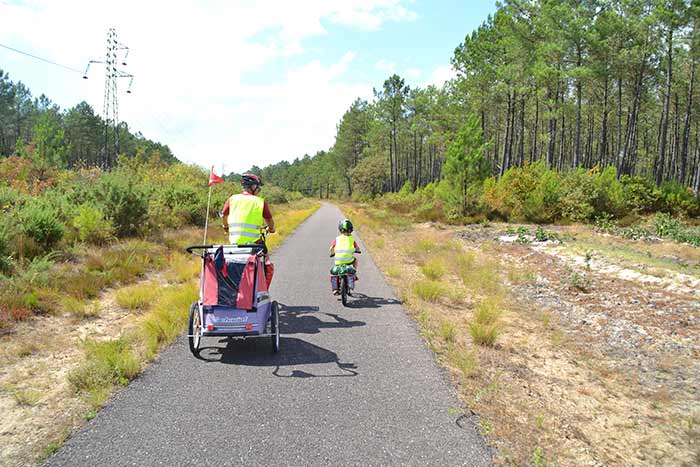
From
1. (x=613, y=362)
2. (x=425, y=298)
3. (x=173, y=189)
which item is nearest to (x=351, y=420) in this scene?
(x=613, y=362)

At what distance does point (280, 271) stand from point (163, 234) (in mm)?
6588

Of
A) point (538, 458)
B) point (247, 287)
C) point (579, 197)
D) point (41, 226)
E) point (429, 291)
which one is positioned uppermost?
point (579, 197)

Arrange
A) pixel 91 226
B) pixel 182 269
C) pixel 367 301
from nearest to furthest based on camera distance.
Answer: pixel 367 301
pixel 182 269
pixel 91 226

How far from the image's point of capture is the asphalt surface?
3.11 metres

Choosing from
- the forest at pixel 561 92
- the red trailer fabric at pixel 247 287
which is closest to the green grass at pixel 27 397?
the red trailer fabric at pixel 247 287

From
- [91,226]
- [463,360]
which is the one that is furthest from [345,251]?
[91,226]

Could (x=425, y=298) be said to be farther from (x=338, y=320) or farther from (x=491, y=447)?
(x=491, y=447)

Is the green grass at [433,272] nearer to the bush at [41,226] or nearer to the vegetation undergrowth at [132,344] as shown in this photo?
the vegetation undergrowth at [132,344]

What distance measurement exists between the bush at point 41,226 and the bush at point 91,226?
831mm

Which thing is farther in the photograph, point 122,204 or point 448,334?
point 122,204

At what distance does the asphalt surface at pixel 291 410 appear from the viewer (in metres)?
3.11

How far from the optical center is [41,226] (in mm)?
10070

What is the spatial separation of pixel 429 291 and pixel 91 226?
31.8 feet

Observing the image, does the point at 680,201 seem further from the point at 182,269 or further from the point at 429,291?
the point at 182,269
